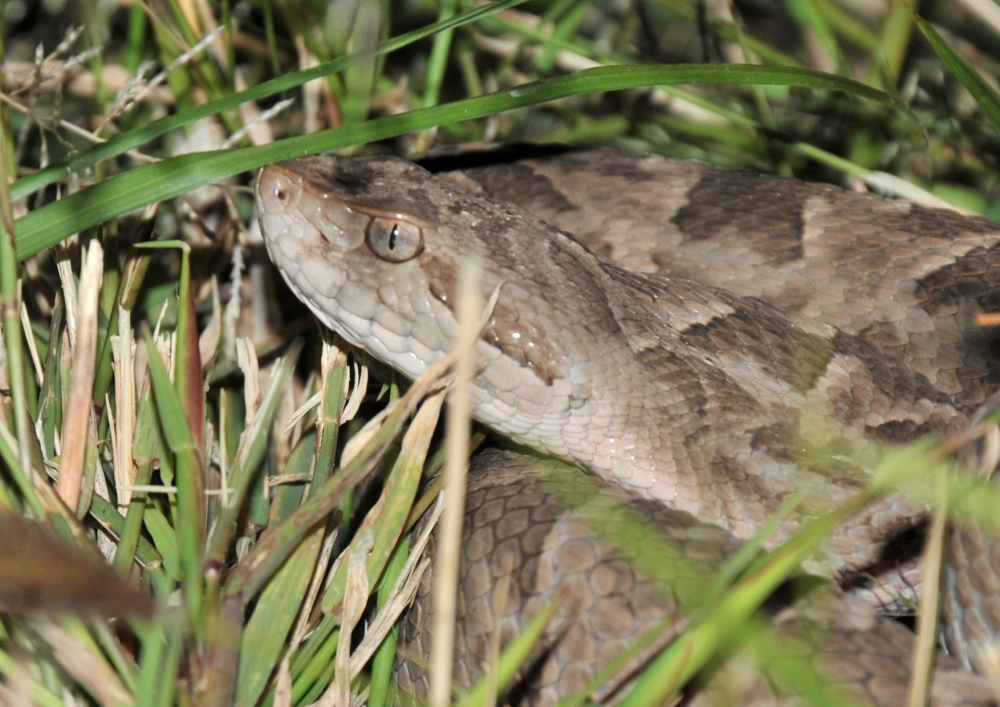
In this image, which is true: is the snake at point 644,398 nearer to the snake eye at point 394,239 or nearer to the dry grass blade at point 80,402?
the snake eye at point 394,239

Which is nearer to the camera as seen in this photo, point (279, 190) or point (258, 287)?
point (279, 190)

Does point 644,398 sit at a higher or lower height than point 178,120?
lower

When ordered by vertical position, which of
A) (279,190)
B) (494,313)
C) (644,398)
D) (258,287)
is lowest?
(644,398)

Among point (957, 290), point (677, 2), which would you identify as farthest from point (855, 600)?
point (677, 2)

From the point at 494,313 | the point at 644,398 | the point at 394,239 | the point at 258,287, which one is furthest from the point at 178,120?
the point at 644,398

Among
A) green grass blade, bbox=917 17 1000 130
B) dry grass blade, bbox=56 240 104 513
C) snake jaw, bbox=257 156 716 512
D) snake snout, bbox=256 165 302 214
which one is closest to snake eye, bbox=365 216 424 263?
snake jaw, bbox=257 156 716 512

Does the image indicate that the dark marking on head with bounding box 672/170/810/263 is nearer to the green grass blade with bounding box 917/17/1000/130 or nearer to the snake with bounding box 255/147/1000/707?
the snake with bounding box 255/147/1000/707

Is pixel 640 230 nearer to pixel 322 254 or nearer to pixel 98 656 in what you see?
pixel 322 254

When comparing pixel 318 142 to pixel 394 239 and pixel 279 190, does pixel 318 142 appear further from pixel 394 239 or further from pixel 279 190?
pixel 394 239
